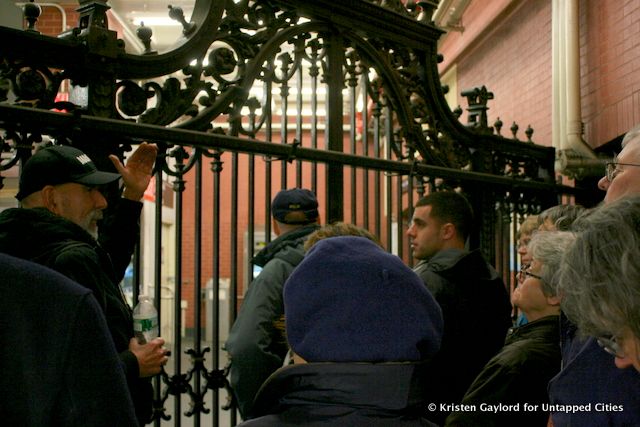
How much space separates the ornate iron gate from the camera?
274cm

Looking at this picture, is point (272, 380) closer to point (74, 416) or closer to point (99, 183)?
point (74, 416)

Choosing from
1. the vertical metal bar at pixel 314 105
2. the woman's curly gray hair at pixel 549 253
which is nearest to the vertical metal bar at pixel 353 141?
the vertical metal bar at pixel 314 105

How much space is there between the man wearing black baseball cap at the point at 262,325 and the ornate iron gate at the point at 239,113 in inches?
7.4

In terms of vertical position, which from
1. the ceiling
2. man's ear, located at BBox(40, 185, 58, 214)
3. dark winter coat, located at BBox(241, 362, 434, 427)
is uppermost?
the ceiling

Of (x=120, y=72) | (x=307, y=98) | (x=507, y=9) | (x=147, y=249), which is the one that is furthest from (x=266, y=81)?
(x=147, y=249)

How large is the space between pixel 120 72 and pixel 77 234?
98 cm

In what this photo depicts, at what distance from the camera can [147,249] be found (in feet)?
39.8

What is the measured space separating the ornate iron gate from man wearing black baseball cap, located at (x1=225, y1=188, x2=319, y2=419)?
19cm

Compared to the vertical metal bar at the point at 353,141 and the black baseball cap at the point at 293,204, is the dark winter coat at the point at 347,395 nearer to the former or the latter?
the black baseball cap at the point at 293,204

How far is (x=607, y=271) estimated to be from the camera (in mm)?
1432

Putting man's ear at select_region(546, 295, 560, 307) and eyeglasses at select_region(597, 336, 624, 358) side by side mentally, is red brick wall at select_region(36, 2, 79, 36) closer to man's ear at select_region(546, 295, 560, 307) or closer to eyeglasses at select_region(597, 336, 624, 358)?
man's ear at select_region(546, 295, 560, 307)

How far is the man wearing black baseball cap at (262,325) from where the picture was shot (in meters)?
2.89

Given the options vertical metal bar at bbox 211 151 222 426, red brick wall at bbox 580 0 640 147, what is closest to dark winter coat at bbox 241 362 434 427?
vertical metal bar at bbox 211 151 222 426

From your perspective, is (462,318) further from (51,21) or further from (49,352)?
(51,21)
